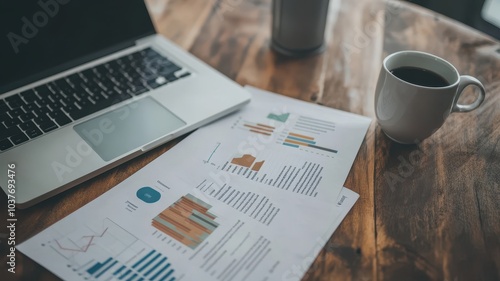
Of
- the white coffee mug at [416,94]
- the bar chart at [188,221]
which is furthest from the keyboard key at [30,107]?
the white coffee mug at [416,94]

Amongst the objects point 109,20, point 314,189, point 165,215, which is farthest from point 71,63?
point 314,189

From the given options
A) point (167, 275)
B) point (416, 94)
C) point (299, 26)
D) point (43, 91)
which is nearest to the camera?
point (167, 275)

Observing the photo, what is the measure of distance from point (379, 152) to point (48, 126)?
1.74 feet

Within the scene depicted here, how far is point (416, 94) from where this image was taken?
24.5 inches

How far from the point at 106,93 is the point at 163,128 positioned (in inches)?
5.2

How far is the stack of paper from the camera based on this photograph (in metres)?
0.53

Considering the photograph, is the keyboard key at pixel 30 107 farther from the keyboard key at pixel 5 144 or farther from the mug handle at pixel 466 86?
the mug handle at pixel 466 86

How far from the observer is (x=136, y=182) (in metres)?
0.63

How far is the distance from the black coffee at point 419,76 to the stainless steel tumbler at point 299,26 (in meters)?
0.24

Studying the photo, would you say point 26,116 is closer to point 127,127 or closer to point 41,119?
point 41,119

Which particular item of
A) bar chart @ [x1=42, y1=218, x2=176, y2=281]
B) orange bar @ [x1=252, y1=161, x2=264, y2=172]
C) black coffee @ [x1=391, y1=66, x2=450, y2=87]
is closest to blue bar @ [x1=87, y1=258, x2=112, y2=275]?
bar chart @ [x1=42, y1=218, x2=176, y2=281]

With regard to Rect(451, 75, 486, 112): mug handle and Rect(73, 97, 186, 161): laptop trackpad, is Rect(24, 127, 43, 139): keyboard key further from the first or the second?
Rect(451, 75, 486, 112): mug handle

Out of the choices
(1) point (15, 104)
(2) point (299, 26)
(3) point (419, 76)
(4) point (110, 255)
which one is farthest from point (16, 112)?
(3) point (419, 76)

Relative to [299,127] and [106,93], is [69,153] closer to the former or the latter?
[106,93]
